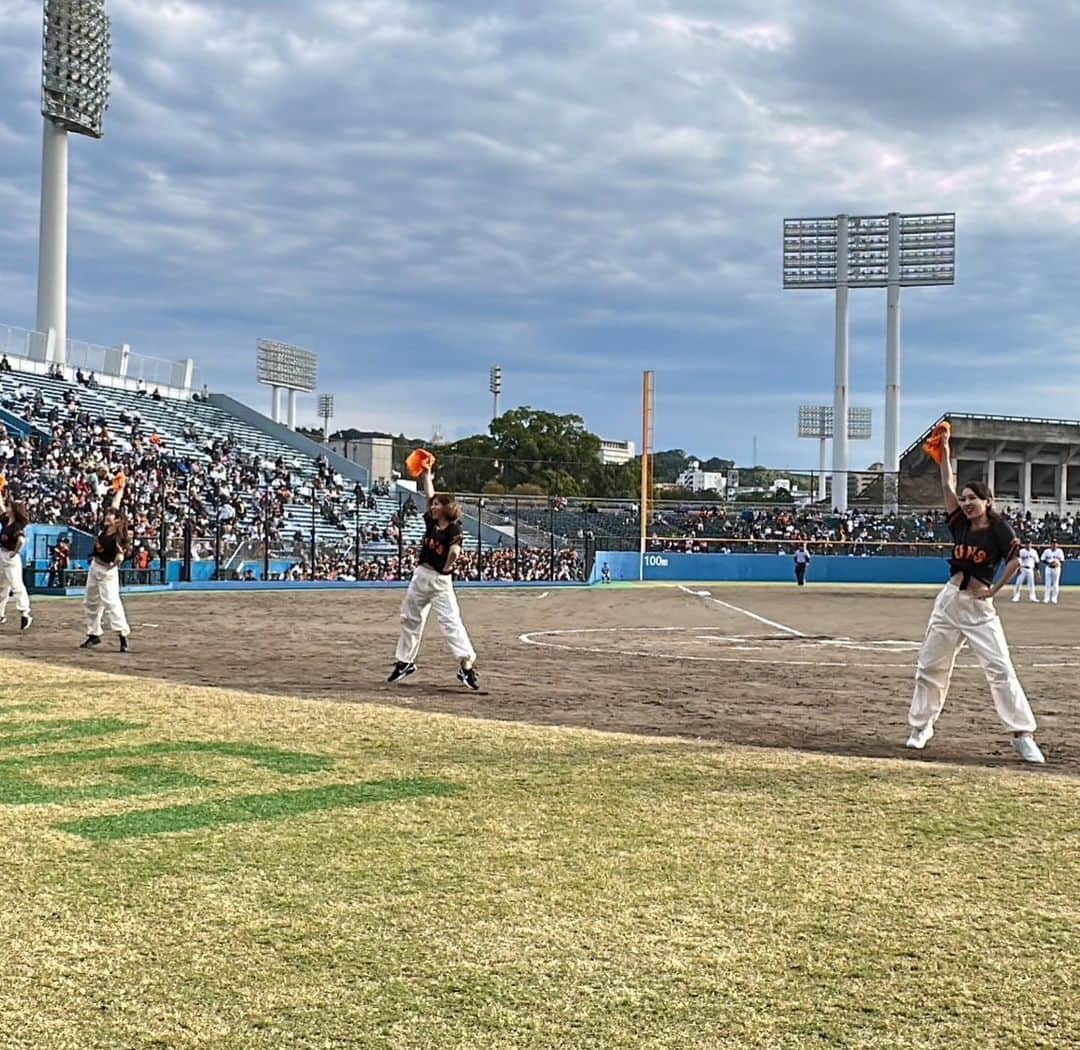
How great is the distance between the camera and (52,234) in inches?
2254

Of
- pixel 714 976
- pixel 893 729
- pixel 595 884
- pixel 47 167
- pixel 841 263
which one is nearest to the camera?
pixel 714 976

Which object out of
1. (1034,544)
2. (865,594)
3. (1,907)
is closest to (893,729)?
(1,907)

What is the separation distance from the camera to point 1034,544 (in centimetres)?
5928

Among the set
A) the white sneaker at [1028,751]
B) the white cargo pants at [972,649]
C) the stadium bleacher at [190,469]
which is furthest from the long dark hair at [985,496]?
the stadium bleacher at [190,469]

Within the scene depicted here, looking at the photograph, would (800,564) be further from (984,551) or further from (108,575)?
(984,551)

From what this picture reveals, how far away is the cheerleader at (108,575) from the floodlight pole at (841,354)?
64346 mm

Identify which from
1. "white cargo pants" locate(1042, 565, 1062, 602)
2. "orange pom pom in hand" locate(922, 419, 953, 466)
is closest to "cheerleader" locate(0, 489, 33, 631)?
"orange pom pom in hand" locate(922, 419, 953, 466)

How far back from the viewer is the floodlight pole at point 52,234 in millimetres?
56906

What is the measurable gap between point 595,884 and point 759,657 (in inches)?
482

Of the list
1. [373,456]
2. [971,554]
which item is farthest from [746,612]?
[373,456]

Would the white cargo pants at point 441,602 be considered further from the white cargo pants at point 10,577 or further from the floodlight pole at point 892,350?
the floodlight pole at point 892,350

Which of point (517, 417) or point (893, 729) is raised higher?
point (517, 417)

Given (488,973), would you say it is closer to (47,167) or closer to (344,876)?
(344,876)

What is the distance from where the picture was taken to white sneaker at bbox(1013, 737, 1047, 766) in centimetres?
855
